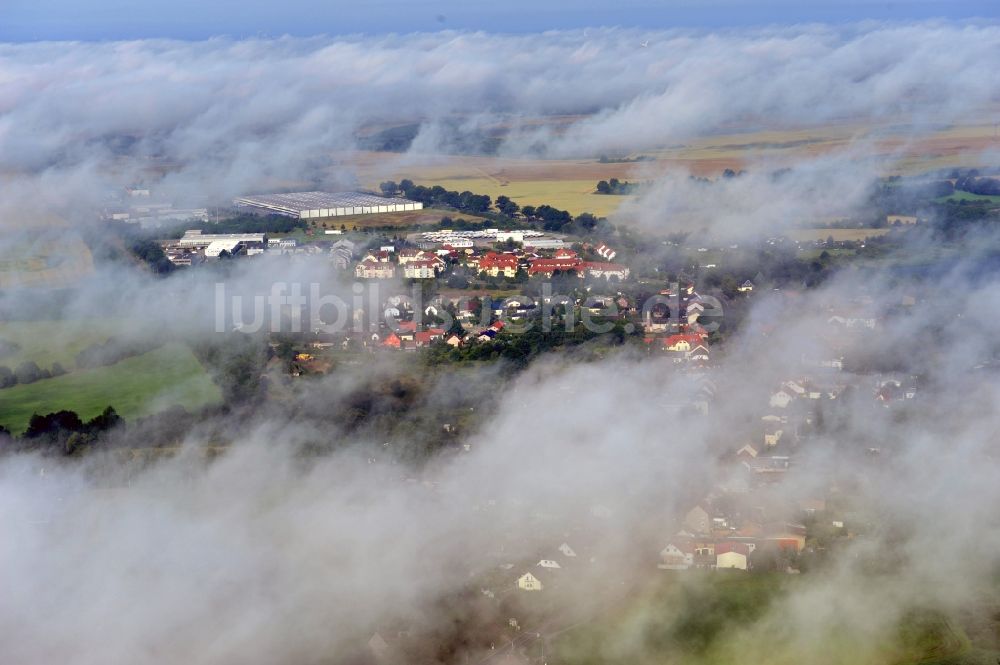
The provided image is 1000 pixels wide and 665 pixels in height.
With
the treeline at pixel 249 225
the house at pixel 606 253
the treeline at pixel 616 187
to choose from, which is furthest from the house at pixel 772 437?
the treeline at pixel 249 225

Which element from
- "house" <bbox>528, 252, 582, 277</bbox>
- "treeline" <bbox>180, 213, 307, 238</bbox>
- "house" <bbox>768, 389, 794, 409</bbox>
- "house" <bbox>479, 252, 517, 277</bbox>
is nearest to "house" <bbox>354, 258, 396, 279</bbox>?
"house" <bbox>479, 252, 517, 277</bbox>

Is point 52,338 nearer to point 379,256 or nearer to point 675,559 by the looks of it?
point 379,256

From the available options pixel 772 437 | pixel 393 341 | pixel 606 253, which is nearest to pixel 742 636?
pixel 772 437

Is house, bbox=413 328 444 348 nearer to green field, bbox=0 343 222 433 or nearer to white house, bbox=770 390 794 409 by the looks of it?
green field, bbox=0 343 222 433

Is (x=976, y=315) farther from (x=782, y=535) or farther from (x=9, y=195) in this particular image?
(x=9, y=195)

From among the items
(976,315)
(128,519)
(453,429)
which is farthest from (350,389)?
(976,315)

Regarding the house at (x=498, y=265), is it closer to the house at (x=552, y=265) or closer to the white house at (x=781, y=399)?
the house at (x=552, y=265)
